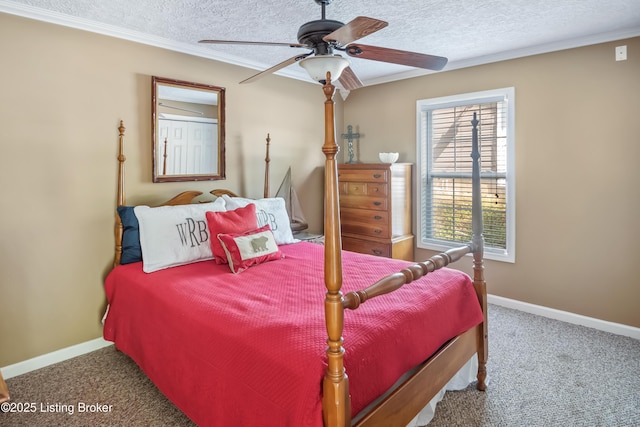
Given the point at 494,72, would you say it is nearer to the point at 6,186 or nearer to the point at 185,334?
the point at 185,334

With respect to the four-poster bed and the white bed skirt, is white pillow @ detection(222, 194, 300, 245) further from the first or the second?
the white bed skirt

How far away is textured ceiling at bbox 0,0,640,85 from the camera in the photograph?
2.40 meters

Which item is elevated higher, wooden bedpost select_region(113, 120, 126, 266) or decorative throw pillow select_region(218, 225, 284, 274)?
wooden bedpost select_region(113, 120, 126, 266)

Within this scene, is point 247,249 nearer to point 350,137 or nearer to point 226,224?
point 226,224

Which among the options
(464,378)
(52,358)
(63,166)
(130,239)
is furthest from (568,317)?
(63,166)

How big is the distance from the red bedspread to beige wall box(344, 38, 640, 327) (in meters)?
1.61

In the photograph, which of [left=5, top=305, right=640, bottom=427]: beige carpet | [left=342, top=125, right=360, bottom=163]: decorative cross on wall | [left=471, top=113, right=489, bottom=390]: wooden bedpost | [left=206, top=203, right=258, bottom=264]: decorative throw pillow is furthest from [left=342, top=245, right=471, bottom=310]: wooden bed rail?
[left=342, top=125, right=360, bottom=163]: decorative cross on wall

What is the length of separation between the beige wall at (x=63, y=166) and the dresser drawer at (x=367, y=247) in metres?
1.91

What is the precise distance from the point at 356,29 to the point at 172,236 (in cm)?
190

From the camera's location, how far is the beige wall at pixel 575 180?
9.62ft

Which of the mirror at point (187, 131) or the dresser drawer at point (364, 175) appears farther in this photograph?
the dresser drawer at point (364, 175)

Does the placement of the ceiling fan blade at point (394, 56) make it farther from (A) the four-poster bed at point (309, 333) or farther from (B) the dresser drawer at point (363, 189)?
(B) the dresser drawer at point (363, 189)

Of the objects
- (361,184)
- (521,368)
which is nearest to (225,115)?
(361,184)

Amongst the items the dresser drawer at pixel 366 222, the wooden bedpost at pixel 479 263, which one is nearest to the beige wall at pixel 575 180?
the dresser drawer at pixel 366 222
